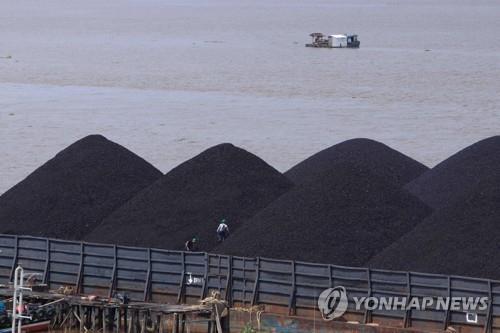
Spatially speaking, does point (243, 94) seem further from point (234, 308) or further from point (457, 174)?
point (234, 308)

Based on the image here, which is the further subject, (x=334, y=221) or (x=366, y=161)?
(x=366, y=161)

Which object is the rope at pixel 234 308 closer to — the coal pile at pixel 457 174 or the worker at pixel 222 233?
the worker at pixel 222 233

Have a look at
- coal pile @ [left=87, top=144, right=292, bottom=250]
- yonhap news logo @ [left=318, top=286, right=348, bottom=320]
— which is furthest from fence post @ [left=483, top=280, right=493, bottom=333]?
coal pile @ [left=87, top=144, right=292, bottom=250]

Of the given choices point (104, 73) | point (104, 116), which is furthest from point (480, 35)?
point (104, 116)

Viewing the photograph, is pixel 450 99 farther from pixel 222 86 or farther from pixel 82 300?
pixel 82 300

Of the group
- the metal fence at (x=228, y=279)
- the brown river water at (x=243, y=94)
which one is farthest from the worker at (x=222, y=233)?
the brown river water at (x=243, y=94)

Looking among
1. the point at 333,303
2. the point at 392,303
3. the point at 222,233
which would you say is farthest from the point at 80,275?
the point at 392,303
